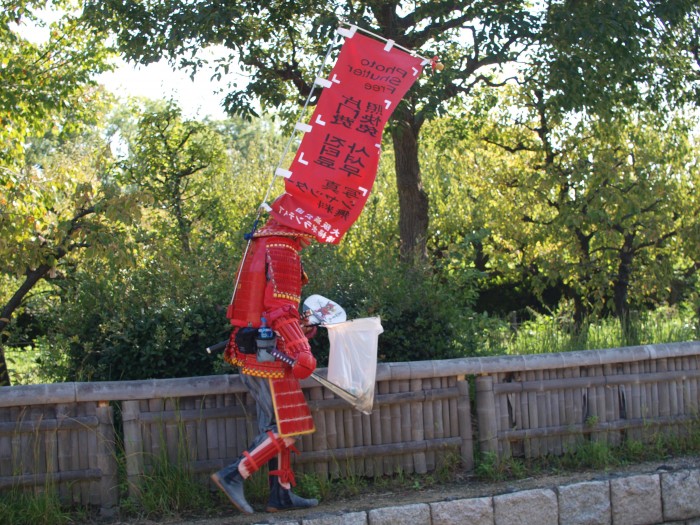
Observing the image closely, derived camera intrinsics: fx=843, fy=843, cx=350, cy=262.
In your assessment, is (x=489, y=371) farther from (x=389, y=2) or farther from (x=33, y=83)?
(x=33, y=83)

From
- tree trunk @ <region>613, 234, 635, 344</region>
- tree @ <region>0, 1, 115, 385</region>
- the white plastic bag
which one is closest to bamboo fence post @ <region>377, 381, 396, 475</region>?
the white plastic bag

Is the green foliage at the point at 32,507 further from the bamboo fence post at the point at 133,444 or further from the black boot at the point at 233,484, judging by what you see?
the black boot at the point at 233,484

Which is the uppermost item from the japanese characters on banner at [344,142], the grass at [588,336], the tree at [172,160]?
the tree at [172,160]

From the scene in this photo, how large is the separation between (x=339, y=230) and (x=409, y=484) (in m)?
1.80

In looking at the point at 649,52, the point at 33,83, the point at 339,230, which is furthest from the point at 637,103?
the point at 33,83

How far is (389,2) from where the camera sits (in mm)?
8406

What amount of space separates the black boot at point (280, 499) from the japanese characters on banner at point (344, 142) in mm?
1567

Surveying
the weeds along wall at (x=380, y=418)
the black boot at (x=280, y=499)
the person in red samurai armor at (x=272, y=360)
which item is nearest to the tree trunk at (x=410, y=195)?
the weeds along wall at (x=380, y=418)

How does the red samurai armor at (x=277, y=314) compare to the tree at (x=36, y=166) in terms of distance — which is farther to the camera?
the tree at (x=36, y=166)

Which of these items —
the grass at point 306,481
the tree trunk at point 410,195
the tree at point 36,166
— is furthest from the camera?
the tree trunk at point 410,195

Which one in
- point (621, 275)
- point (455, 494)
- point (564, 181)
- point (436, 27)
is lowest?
point (455, 494)

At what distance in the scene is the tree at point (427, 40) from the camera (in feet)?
25.6

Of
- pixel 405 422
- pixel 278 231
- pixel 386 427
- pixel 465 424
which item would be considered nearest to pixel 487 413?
pixel 465 424

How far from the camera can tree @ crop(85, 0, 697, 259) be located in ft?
25.6
